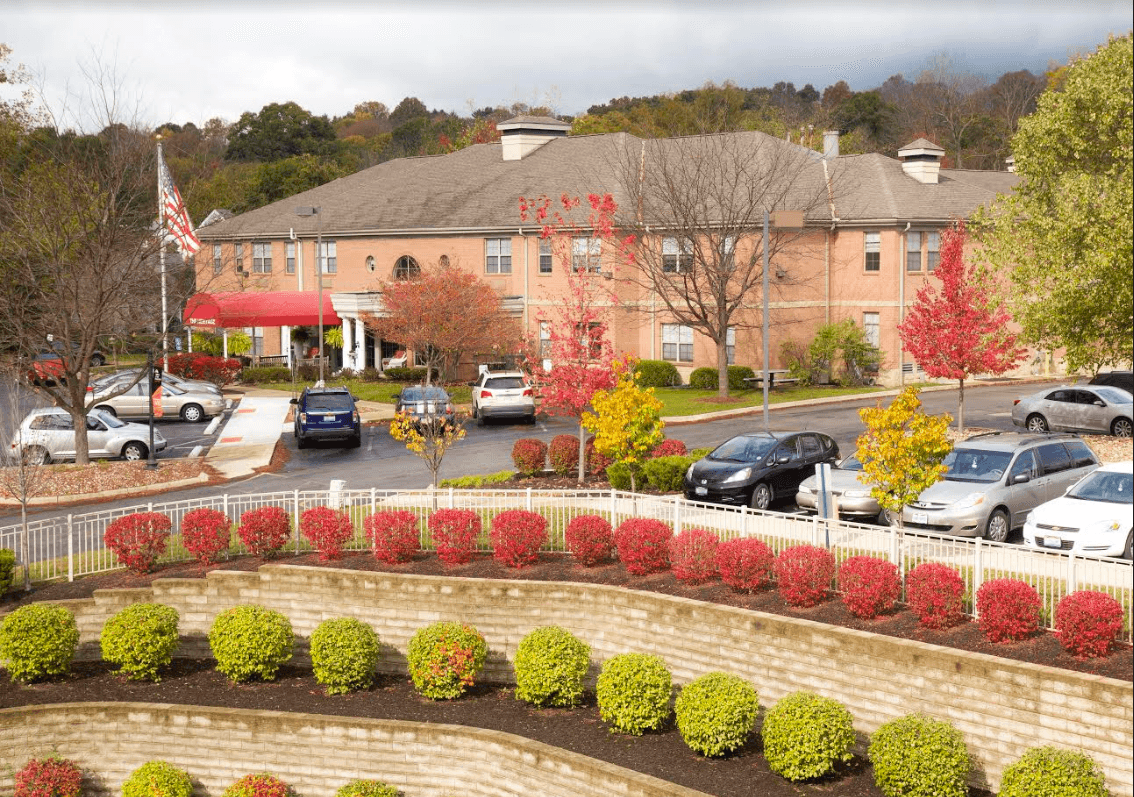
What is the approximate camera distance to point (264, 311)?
52281 mm

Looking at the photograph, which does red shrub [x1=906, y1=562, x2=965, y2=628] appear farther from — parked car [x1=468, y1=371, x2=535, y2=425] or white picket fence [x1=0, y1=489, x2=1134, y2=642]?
parked car [x1=468, y1=371, x2=535, y2=425]

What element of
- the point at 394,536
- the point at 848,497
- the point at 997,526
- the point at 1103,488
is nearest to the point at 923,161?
the point at 848,497

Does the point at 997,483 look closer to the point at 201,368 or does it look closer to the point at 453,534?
the point at 453,534

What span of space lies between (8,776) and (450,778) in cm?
638

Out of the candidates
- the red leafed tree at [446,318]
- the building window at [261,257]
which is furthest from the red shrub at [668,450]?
the building window at [261,257]

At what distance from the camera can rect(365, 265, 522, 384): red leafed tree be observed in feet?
145

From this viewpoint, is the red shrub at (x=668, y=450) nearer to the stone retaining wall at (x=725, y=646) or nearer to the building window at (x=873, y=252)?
the stone retaining wall at (x=725, y=646)

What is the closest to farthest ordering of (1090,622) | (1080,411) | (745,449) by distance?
1. (1090,622)
2. (745,449)
3. (1080,411)

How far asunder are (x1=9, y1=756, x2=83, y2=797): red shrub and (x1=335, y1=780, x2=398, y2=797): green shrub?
12.8 feet

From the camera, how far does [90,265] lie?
29125 mm

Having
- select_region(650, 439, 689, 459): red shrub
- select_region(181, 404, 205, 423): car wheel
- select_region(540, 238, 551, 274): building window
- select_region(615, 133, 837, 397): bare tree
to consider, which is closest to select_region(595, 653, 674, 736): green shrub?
select_region(650, 439, 689, 459): red shrub

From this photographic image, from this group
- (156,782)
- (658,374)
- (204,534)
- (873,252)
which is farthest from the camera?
(873,252)

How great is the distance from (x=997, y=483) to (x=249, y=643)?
39.7 ft

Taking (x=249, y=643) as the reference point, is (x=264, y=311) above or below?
above
